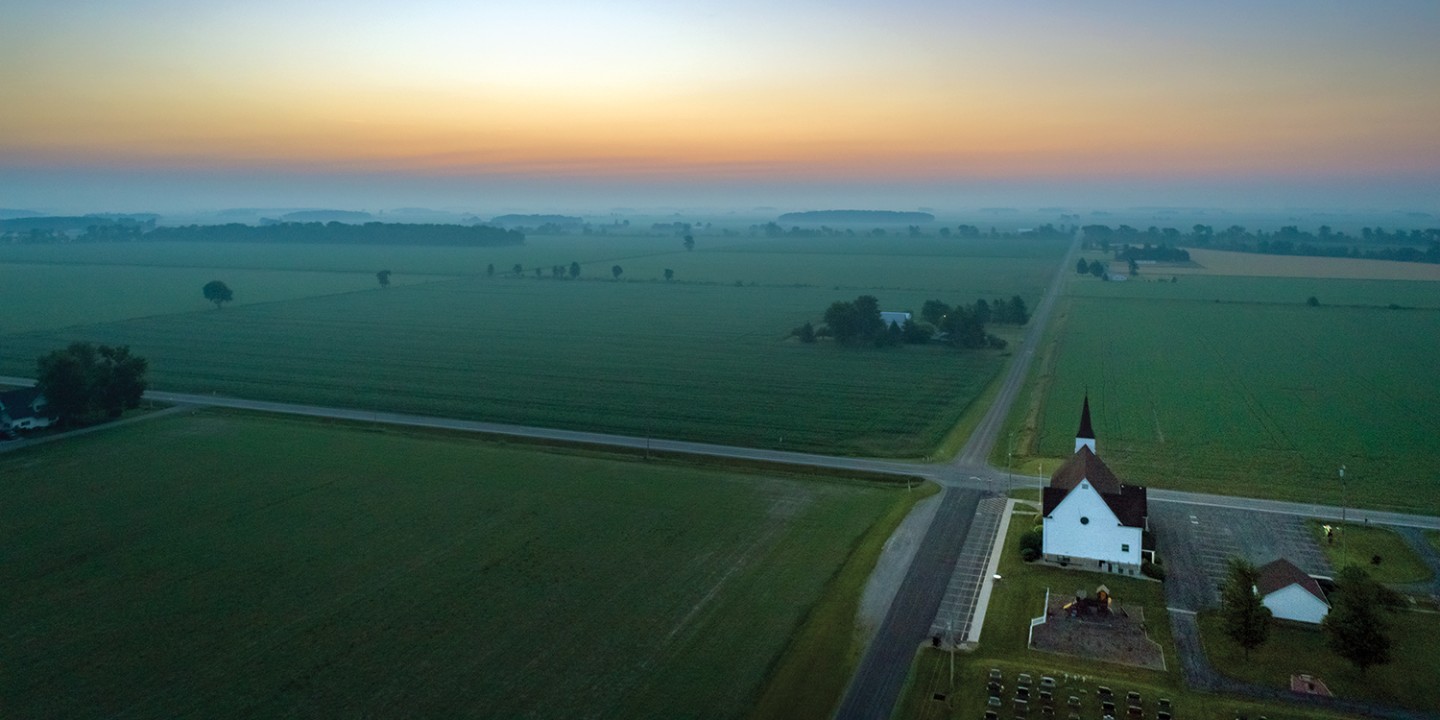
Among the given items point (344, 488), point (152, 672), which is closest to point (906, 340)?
point (344, 488)

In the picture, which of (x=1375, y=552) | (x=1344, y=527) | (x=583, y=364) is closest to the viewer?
(x=1375, y=552)

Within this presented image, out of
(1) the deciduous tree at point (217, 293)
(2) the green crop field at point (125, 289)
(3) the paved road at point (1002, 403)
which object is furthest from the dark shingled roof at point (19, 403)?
(1) the deciduous tree at point (217, 293)

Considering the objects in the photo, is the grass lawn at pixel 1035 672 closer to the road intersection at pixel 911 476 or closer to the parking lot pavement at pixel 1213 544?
the road intersection at pixel 911 476

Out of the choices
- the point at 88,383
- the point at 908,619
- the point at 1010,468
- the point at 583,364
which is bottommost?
the point at 908,619

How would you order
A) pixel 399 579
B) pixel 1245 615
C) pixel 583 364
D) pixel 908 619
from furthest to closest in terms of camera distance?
pixel 583 364
pixel 399 579
pixel 908 619
pixel 1245 615

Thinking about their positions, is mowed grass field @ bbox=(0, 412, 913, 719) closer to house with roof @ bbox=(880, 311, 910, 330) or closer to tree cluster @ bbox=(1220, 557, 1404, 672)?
tree cluster @ bbox=(1220, 557, 1404, 672)

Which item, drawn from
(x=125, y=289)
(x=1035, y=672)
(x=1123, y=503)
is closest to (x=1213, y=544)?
(x=1123, y=503)

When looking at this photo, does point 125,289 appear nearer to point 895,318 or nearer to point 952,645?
point 895,318
